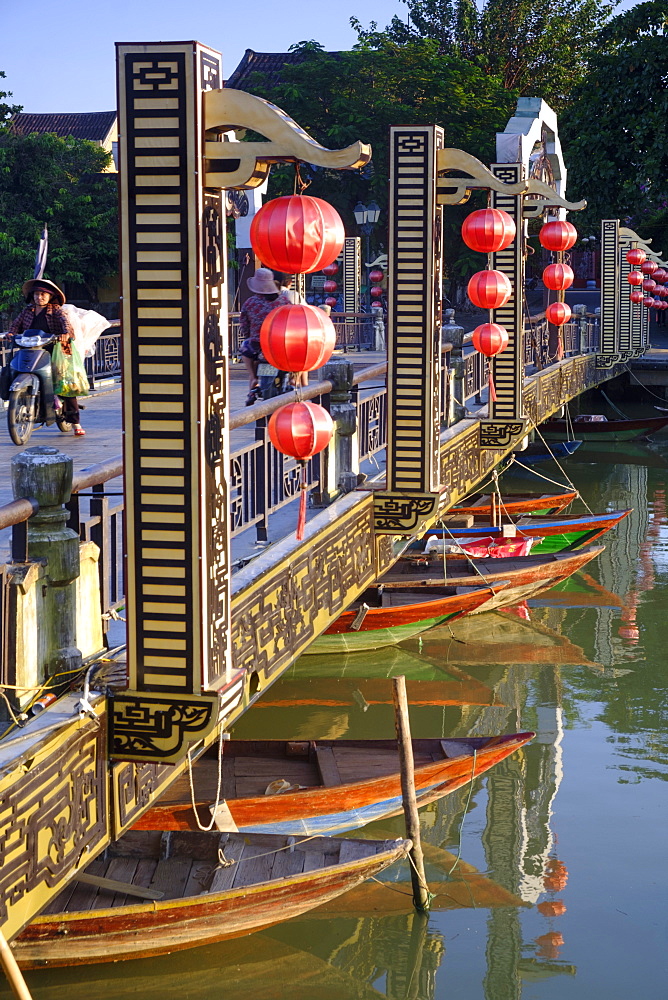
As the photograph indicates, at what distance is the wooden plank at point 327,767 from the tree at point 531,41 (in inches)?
1184

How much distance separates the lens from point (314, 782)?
8.60 meters

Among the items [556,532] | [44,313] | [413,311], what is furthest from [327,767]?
[556,532]

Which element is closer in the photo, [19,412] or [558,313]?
[19,412]

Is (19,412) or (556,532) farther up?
(19,412)

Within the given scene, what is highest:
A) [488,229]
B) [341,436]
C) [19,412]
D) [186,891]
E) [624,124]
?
[624,124]

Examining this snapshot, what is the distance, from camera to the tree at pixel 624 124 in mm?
28141

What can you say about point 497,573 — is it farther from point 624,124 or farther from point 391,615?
point 624,124

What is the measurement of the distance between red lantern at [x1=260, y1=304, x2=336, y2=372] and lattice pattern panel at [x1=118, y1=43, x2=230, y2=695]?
98 cm

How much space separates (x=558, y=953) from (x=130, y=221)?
530 cm

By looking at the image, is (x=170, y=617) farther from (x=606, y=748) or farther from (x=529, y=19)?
(x=529, y=19)

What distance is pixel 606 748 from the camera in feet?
36.9

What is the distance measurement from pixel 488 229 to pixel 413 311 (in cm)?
272

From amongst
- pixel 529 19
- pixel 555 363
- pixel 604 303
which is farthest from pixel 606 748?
pixel 529 19

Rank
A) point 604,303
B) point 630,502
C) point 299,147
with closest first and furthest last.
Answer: point 299,147 → point 630,502 → point 604,303
